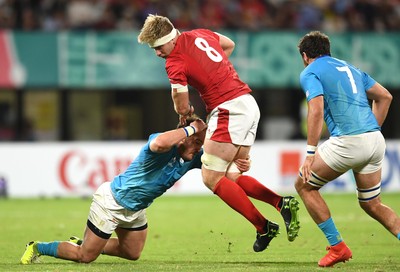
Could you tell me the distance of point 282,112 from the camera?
23.7 meters

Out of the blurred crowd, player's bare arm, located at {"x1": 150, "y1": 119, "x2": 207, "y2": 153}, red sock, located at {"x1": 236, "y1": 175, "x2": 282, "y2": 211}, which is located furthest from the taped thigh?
the blurred crowd

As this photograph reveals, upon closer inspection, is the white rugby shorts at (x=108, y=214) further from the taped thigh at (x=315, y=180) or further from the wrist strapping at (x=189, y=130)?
the taped thigh at (x=315, y=180)

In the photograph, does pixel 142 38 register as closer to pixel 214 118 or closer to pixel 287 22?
pixel 214 118

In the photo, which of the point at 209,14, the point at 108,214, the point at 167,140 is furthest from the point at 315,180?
the point at 209,14

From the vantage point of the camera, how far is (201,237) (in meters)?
12.2

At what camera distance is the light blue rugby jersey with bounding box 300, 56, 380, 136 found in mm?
8594

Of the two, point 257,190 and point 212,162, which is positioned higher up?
point 212,162

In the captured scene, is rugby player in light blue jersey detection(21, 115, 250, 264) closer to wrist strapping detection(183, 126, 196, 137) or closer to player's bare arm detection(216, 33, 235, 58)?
wrist strapping detection(183, 126, 196, 137)

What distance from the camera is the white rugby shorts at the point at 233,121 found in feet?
28.8

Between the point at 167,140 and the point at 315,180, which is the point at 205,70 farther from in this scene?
the point at 315,180

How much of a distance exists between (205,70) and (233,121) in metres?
0.55

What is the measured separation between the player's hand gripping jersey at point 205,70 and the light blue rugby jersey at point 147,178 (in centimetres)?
64

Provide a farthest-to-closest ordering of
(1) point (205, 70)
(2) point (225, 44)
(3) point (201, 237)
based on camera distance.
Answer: (3) point (201, 237), (2) point (225, 44), (1) point (205, 70)

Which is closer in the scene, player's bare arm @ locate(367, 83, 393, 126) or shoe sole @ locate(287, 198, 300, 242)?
shoe sole @ locate(287, 198, 300, 242)
